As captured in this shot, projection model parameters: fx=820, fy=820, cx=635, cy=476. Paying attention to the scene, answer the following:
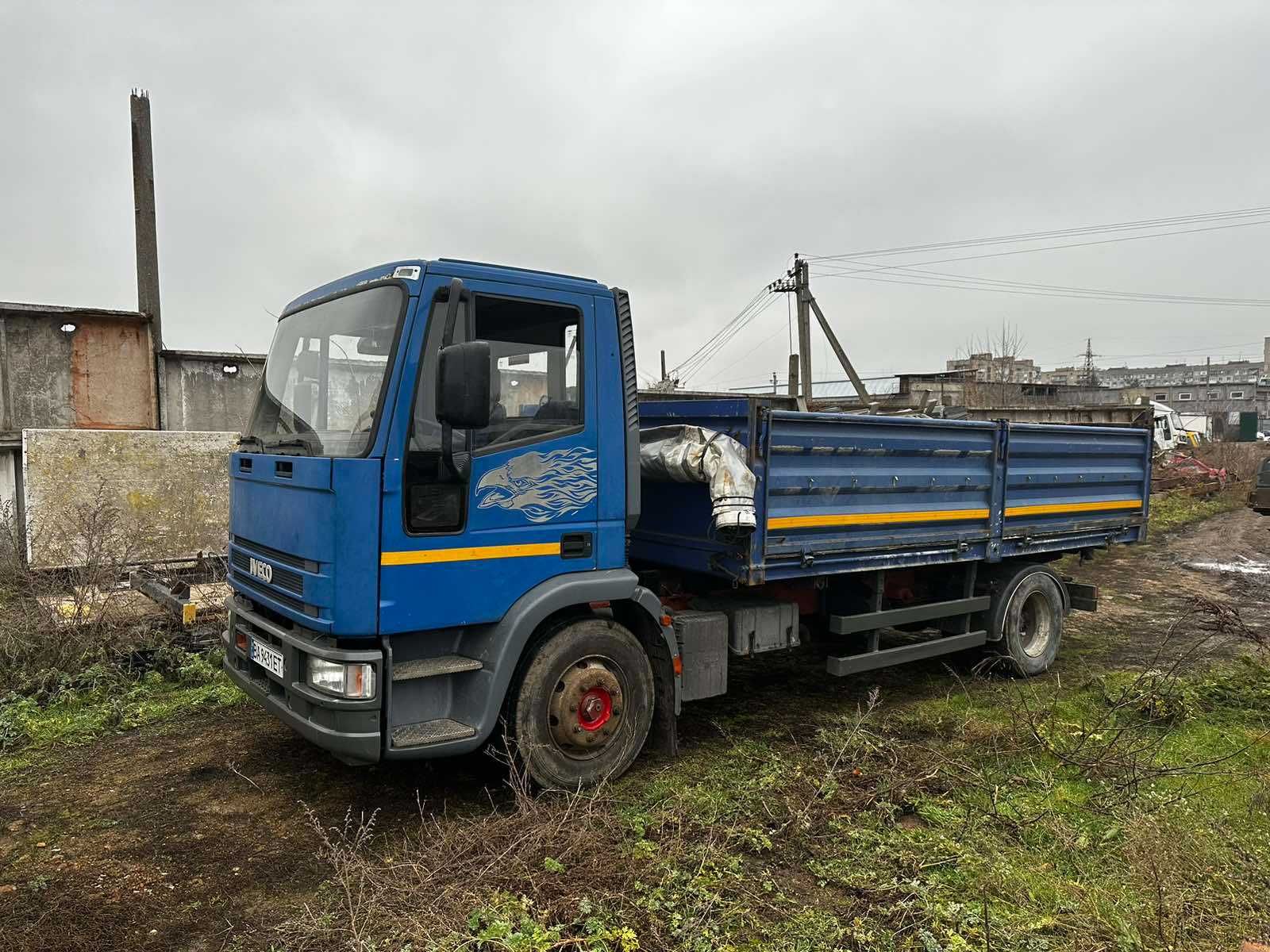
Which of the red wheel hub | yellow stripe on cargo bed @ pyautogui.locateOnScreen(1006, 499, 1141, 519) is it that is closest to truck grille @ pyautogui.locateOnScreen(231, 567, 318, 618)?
the red wheel hub

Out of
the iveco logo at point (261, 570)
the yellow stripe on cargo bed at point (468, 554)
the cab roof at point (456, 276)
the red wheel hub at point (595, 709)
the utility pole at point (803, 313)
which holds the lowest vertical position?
the red wheel hub at point (595, 709)

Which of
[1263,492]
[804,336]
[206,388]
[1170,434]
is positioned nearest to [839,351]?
[804,336]

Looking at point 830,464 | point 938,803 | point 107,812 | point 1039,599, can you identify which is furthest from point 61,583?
point 1039,599

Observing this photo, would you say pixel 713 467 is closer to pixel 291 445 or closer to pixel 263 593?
pixel 291 445

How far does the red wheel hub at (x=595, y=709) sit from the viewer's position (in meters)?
4.19

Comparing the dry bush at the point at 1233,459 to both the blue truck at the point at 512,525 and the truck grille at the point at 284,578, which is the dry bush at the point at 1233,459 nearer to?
the blue truck at the point at 512,525

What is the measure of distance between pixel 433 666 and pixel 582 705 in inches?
32.3

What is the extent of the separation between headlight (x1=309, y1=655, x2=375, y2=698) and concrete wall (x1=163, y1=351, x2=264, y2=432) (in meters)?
9.41

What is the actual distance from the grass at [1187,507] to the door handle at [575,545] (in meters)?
16.1

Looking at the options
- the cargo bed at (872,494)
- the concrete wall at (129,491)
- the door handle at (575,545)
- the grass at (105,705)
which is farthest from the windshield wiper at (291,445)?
the concrete wall at (129,491)

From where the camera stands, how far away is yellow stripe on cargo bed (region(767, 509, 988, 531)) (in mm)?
4809

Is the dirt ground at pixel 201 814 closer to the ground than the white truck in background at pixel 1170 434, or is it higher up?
closer to the ground

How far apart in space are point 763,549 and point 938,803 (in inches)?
61.3

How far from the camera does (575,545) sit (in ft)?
13.8
